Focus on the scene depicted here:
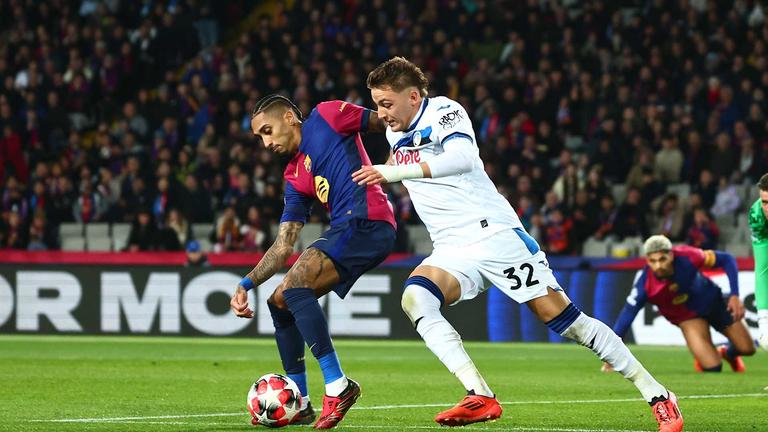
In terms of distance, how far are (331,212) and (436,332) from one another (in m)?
1.25

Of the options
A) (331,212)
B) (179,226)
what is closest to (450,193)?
(331,212)

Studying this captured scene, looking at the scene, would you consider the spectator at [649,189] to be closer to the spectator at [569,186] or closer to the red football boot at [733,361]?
the spectator at [569,186]

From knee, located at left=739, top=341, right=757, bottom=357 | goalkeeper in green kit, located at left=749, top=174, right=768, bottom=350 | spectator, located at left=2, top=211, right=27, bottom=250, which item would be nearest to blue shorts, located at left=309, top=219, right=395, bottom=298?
goalkeeper in green kit, located at left=749, top=174, right=768, bottom=350

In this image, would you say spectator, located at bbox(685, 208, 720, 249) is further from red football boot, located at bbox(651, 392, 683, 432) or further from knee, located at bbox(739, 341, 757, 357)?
red football boot, located at bbox(651, 392, 683, 432)

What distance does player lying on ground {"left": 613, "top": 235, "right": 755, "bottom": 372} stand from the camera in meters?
13.8

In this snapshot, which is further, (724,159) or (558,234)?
(724,159)

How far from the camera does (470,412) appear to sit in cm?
744

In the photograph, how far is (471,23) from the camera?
25375mm

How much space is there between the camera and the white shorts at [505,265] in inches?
310

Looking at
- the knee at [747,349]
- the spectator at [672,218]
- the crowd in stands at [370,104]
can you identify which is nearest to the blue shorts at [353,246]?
the knee at [747,349]

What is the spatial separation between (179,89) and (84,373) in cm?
1347

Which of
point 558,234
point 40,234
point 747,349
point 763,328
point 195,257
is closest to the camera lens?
point 763,328

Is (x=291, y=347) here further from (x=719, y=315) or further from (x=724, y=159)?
(x=724, y=159)

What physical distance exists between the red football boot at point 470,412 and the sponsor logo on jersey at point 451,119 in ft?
5.01
